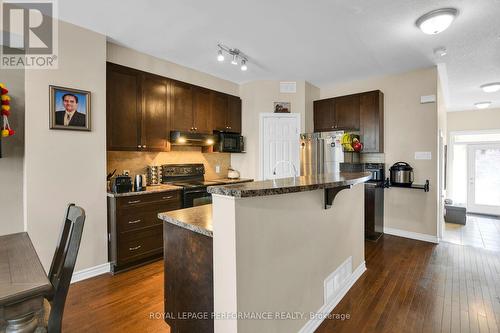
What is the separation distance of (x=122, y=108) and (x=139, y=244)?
172 centimetres

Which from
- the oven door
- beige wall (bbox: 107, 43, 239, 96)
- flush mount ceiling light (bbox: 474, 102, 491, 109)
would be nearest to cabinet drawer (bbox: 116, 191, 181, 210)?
the oven door

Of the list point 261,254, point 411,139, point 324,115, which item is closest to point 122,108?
point 261,254

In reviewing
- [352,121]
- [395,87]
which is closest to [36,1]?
[352,121]

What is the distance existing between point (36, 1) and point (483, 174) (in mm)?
8977

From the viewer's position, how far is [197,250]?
149cm

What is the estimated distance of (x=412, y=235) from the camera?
405cm

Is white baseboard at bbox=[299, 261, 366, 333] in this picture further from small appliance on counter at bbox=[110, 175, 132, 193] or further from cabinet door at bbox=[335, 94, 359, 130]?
cabinet door at bbox=[335, 94, 359, 130]

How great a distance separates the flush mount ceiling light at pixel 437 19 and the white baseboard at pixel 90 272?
436cm

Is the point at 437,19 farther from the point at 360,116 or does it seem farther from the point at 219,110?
the point at 219,110

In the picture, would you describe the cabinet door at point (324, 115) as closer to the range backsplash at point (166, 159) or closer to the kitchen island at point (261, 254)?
the range backsplash at point (166, 159)

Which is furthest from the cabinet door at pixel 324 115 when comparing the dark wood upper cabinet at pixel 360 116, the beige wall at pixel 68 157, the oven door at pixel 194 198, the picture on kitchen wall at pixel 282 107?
the beige wall at pixel 68 157

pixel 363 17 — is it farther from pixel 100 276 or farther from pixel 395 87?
pixel 100 276

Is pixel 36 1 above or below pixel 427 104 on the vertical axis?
above

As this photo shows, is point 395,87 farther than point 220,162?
No
